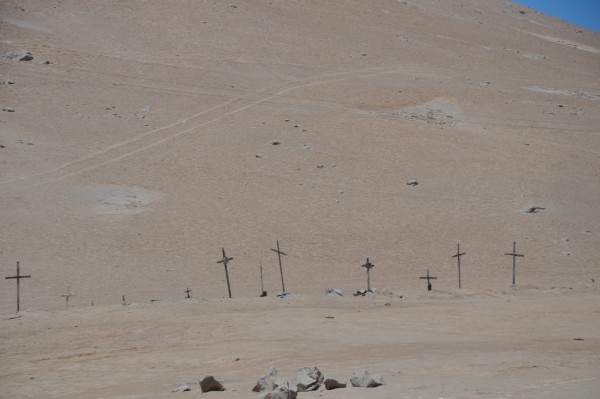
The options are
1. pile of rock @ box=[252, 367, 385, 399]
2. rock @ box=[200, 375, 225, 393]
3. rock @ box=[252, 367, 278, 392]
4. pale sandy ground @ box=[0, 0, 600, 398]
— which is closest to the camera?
rock @ box=[252, 367, 278, 392]

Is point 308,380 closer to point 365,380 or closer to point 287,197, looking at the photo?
point 365,380

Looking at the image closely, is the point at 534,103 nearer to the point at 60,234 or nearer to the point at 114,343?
the point at 60,234

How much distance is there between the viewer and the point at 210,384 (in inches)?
489

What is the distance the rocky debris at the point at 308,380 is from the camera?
11.8 metres

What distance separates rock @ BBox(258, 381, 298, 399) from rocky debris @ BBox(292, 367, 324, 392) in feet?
1.79

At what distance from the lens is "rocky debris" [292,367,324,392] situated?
466 inches

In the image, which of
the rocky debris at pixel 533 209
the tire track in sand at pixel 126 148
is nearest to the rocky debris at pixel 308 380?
the rocky debris at pixel 533 209

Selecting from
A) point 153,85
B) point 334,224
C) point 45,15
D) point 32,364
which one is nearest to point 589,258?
point 334,224

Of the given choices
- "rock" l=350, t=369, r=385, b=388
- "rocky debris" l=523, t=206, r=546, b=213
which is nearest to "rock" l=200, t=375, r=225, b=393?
"rock" l=350, t=369, r=385, b=388

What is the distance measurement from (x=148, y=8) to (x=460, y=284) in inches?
1640

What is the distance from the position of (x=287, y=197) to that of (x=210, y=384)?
83.5 ft

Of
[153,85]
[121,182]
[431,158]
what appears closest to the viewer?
[121,182]

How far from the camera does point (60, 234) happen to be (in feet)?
109

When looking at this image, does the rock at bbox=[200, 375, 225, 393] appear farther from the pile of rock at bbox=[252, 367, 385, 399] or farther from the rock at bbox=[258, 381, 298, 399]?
the rock at bbox=[258, 381, 298, 399]
